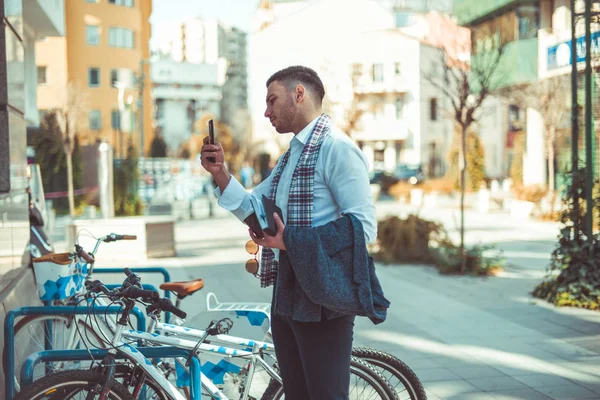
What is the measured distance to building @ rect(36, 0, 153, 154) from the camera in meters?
38.6

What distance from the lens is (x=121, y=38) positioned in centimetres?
4409

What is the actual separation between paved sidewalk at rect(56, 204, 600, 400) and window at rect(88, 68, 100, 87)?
3614 cm

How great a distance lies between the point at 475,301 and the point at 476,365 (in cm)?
301

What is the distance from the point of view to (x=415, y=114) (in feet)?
208

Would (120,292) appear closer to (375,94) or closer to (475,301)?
(475,301)

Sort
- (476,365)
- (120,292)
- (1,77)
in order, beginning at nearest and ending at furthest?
(120,292), (1,77), (476,365)

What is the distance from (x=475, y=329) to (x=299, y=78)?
5009 millimetres

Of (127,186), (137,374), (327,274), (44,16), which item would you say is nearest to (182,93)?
(127,186)

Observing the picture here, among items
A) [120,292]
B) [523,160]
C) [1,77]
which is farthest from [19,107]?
[523,160]

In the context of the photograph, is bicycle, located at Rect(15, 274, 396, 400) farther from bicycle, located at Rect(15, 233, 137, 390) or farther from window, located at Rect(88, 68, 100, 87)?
window, located at Rect(88, 68, 100, 87)

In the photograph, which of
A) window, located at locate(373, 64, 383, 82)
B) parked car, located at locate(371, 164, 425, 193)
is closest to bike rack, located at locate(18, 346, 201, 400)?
parked car, located at locate(371, 164, 425, 193)

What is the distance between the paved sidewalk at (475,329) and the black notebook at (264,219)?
171 cm

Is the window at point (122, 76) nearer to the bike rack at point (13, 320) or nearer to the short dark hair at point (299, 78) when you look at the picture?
the bike rack at point (13, 320)

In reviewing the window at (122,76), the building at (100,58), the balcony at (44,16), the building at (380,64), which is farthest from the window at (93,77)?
the balcony at (44,16)
